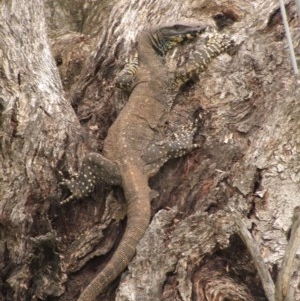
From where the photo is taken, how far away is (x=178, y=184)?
4949mm

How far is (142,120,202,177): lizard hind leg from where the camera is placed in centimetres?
521

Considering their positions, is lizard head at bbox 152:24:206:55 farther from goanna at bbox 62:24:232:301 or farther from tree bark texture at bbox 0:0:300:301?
tree bark texture at bbox 0:0:300:301

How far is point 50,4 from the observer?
8203 millimetres

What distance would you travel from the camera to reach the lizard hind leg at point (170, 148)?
5211 mm

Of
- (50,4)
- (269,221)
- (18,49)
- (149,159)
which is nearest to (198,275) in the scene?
(269,221)

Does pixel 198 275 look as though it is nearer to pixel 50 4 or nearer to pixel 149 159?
pixel 149 159

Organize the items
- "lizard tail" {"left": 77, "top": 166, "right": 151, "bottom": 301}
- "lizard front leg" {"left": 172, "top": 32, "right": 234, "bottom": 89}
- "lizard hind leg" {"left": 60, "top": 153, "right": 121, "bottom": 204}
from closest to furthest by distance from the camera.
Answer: "lizard tail" {"left": 77, "top": 166, "right": 151, "bottom": 301}, "lizard hind leg" {"left": 60, "top": 153, "right": 121, "bottom": 204}, "lizard front leg" {"left": 172, "top": 32, "right": 234, "bottom": 89}

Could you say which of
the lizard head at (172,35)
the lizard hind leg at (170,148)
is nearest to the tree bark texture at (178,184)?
the lizard hind leg at (170,148)

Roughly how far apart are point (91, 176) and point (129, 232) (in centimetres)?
75

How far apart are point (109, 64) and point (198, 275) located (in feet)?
8.51

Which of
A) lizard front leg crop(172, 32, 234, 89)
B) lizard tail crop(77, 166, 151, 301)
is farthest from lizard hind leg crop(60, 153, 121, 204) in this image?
lizard front leg crop(172, 32, 234, 89)

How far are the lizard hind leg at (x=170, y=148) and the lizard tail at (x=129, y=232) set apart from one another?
201mm

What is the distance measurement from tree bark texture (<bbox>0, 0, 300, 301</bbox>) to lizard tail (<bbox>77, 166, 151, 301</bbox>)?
95 mm

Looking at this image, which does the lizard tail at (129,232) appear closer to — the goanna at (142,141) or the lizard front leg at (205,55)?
the goanna at (142,141)
